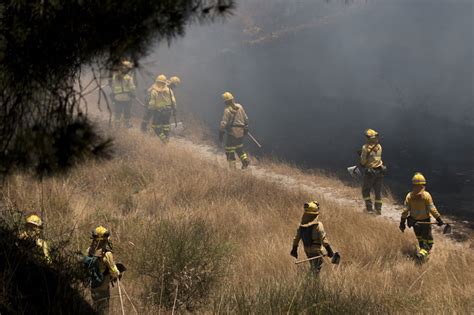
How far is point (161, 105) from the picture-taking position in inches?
516

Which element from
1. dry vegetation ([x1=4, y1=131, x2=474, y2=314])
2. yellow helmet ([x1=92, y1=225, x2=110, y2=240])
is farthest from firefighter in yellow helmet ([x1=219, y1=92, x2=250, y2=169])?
yellow helmet ([x1=92, y1=225, x2=110, y2=240])

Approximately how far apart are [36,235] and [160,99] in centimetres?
859

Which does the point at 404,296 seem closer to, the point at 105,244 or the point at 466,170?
the point at 105,244

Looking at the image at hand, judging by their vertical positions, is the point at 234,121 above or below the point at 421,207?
above

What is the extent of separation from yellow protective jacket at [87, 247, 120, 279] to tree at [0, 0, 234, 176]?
230 cm

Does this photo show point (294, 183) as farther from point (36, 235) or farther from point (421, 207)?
point (36, 235)

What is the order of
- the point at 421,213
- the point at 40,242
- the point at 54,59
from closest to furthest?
1. the point at 54,59
2. the point at 40,242
3. the point at 421,213

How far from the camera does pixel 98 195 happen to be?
27.3ft

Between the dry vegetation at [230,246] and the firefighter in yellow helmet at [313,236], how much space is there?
0.17 metres

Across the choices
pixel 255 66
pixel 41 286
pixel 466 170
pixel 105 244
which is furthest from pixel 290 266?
pixel 255 66

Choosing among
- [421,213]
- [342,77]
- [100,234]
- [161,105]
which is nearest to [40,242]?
[100,234]

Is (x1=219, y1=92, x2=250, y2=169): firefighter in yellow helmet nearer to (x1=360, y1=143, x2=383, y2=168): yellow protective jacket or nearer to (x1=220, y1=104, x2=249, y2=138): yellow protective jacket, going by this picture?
(x1=220, y1=104, x2=249, y2=138): yellow protective jacket

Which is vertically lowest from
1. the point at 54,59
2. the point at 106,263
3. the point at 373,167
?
the point at 106,263

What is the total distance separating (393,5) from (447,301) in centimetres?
1628
